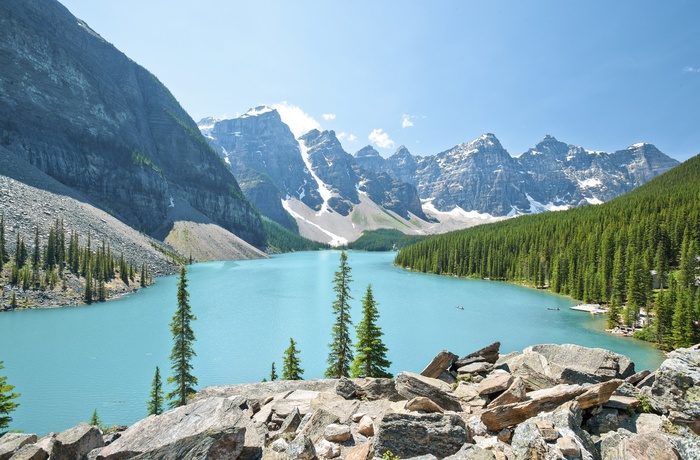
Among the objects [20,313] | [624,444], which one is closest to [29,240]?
[20,313]

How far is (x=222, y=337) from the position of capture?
48.4 meters

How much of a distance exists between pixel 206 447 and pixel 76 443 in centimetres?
518

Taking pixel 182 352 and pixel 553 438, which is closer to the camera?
pixel 553 438

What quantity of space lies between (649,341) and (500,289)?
50655 mm

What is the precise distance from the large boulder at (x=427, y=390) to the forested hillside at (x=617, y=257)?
46.5 m

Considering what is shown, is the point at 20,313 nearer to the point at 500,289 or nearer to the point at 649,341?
the point at 649,341

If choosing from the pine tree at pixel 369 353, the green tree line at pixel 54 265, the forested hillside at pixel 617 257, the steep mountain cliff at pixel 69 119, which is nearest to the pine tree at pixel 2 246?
the green tree line at pixel 54 265

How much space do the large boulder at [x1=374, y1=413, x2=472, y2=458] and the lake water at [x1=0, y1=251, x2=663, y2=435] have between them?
27108 millimetres

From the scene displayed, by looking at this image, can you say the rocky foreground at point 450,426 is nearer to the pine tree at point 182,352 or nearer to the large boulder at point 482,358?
the large boulder at point 482,358

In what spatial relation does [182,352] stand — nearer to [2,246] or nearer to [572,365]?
[572,365]

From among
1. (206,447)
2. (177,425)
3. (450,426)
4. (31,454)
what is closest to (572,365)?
(450,426)

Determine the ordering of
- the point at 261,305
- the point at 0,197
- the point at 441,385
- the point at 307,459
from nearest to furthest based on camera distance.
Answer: the point at 307,459 → the point at 441,385 → the point at 261,305 → the point at 0,197

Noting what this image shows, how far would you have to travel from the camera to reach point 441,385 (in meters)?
13.8

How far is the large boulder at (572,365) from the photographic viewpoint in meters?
12.8
